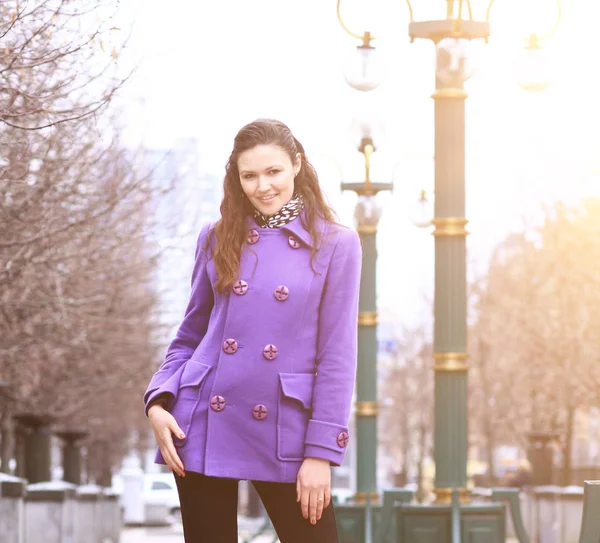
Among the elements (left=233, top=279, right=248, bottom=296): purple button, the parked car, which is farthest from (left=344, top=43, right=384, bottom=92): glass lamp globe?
the parked car

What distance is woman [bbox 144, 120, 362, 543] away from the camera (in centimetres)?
390

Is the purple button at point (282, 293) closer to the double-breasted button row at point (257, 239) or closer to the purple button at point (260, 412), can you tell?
the double-breasted button row at point (257, 239)

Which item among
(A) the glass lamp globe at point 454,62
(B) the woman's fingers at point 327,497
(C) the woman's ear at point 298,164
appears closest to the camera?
(B) the woman's fingers at point 327,497

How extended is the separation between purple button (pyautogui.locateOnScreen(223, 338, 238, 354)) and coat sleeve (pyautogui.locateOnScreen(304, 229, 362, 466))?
8.5 inches

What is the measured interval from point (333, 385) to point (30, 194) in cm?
1112

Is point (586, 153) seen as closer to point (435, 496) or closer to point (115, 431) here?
point (115, 431)

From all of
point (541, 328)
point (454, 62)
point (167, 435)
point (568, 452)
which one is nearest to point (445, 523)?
point (454, 62)

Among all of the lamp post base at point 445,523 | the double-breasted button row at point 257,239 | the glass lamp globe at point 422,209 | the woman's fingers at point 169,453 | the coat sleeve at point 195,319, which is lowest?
the lamp post base at point 445,523

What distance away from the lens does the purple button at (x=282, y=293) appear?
13.1 feet

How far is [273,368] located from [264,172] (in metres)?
0.51

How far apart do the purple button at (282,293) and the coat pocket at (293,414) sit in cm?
19

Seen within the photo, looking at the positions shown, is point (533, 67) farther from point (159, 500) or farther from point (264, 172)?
point (159, 500)

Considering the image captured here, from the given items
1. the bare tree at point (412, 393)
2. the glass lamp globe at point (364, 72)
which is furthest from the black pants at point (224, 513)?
the bare tree at point (412, 393)

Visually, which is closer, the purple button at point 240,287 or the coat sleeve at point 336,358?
the coat sleeve at point 336,358
